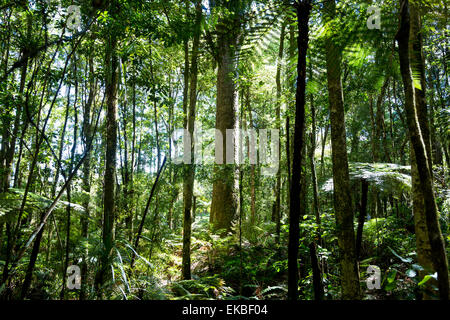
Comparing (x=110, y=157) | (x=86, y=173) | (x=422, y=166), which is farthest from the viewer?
(x=86, y=173)

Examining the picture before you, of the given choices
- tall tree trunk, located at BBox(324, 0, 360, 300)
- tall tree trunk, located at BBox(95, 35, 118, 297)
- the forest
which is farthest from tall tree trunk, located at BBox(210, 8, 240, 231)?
tall tree trunk, located at BBox(324, 0, 360, 300)

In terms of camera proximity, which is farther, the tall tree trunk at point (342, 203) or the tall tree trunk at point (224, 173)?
the tall tree trunk at point (224, 173)

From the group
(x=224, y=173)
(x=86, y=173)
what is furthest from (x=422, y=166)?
(x=86, y=173)

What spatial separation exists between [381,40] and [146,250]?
543cm

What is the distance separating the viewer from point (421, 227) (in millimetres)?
2482

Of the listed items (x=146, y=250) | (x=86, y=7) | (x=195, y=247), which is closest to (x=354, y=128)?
(x=195, y=247)

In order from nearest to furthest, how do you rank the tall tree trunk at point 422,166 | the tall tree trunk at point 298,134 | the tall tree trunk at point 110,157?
the tall tree trunk at point 422,166 < the tall tree trunk at point 298,134 < the tall tree trunk at point 110,157

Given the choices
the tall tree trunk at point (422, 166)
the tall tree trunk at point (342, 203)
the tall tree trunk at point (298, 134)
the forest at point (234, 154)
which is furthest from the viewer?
the tall tree trunk at point (342, 203)

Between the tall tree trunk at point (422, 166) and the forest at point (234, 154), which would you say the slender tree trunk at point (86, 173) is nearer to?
the forest at point (234, 154)

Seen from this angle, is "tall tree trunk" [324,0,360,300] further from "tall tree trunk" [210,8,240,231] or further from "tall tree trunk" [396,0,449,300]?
"tall tree trunk" [210,8,240,231]

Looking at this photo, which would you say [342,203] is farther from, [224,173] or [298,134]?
[224,173]

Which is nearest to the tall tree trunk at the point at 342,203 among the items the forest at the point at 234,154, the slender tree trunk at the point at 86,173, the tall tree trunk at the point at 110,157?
the forest at the point at 234,154
